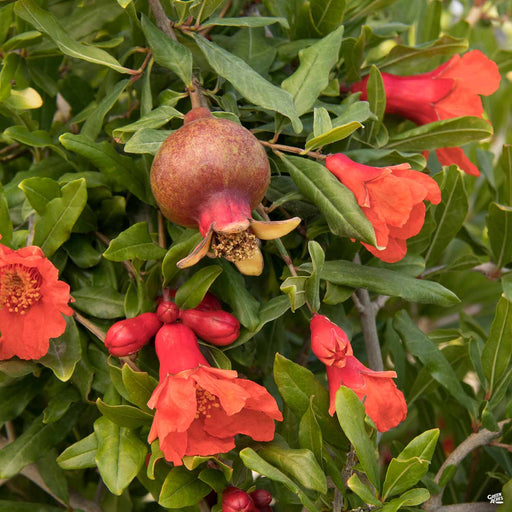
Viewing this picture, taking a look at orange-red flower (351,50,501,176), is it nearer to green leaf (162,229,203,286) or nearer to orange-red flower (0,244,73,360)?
green leaf (162,229,203,286)

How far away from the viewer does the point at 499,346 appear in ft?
3.12

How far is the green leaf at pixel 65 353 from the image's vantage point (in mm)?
832

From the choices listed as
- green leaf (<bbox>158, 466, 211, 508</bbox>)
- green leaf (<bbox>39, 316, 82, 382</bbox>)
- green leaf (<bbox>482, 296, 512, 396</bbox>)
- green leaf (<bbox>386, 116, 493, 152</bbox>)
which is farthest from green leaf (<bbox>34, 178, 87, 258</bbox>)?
green leaf (<bbox>482, 296, 512, 396</bbox>)

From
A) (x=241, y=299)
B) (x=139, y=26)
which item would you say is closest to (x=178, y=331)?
(x=241, y=299)

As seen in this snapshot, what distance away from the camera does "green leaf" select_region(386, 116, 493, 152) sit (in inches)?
36.2

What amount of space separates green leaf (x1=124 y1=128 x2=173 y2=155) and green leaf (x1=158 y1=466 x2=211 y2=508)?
1.25ft

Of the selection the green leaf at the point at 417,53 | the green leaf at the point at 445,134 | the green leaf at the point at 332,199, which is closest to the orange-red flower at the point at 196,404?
the green leaf at the point at 332,199

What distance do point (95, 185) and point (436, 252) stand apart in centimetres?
55

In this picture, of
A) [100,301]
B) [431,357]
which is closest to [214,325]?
[100,301]

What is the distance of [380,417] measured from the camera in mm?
797

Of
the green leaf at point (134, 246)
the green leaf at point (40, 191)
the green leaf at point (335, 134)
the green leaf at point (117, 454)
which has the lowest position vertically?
the green leaf at point (117, 454)

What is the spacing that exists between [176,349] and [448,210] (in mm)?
501

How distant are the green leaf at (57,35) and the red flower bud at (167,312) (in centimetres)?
31

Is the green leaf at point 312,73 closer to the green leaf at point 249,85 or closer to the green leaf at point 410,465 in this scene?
the green leaf at point 249,85
